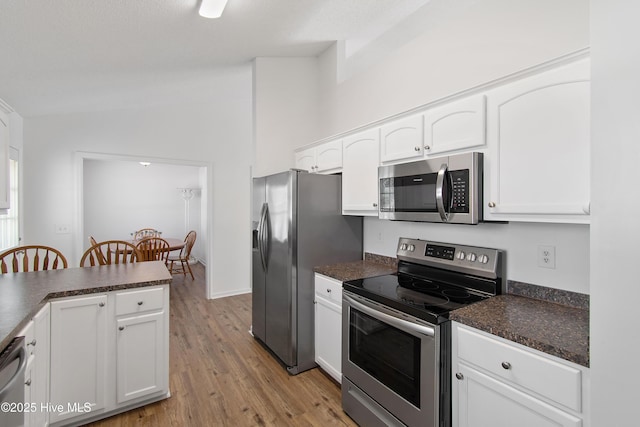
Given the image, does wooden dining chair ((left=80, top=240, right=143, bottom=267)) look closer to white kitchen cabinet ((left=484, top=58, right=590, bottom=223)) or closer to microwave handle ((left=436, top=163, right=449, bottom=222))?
microwave handle ((left=436, top=163, right=449, bottom=222))

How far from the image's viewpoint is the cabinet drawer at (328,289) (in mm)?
2330

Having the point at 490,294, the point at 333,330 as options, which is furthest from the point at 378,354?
the point at 490,294

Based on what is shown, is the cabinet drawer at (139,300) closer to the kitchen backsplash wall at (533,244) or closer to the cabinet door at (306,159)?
the cabinet door at (306,159)

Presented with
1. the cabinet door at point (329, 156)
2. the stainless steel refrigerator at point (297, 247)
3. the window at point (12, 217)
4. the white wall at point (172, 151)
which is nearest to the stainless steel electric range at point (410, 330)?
the stainless steel refrigerator at point (297, 247)

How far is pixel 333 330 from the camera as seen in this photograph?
2408 mm

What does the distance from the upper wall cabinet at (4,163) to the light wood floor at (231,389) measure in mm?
1662

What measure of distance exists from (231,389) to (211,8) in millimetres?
2705

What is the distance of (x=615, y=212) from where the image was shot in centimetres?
91

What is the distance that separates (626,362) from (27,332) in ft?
7.60

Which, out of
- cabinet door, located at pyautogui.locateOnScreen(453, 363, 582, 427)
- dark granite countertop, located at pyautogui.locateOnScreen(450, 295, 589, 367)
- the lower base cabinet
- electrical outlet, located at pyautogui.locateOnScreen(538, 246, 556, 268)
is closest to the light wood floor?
the lower base cabinet

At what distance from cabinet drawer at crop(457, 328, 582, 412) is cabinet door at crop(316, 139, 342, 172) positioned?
5.53 ft

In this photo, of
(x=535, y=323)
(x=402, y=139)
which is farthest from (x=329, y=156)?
(x=535, y=323)

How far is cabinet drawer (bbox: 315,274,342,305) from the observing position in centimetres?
233

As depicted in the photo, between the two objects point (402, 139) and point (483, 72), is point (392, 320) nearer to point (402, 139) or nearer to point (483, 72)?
point (402, 139)
